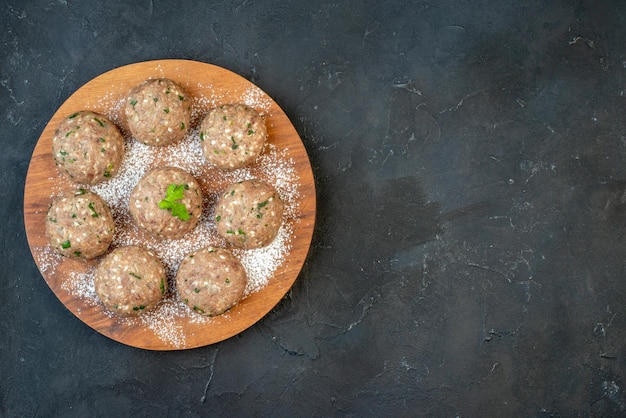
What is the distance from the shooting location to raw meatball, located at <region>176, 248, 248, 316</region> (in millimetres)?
3598

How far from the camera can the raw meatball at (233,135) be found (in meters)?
3.62

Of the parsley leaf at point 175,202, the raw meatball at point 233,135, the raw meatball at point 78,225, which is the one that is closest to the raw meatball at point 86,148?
the raw meatball at point 78,225

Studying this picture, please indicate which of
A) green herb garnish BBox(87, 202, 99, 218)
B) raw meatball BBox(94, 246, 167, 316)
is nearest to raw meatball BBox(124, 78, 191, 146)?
green herb garnish BBox(87, 202, 99, 218)

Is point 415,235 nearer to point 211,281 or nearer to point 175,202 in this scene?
point 211,281

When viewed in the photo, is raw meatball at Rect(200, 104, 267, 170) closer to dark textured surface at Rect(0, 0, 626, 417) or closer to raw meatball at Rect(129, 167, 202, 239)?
raw meatball at Rect(129, 167, 202, 239)

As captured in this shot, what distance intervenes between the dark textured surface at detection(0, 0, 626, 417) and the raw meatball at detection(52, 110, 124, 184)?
552mm

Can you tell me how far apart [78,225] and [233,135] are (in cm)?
Answer: 103

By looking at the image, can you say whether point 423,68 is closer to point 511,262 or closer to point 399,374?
point 511,262

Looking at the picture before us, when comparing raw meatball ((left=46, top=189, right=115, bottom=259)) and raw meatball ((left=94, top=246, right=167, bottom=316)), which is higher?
raw meatball ((left=46, top=189, right=115, bottom=259))

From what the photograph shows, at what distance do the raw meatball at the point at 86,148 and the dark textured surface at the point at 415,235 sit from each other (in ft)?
1.81

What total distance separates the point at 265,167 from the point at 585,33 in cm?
224

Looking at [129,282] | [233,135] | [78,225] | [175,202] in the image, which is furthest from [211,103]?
[129,282]

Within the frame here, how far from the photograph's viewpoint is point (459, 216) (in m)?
4.03

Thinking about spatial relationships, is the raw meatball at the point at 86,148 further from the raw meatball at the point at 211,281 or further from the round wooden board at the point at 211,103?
the raw meatball at the point at 211,281
